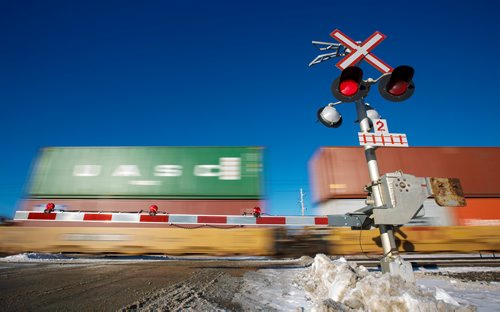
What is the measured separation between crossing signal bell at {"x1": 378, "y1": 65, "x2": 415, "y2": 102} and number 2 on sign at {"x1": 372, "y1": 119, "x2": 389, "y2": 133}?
272 mm

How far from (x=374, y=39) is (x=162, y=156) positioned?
10.2 metres

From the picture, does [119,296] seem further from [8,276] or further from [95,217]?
[8,276]

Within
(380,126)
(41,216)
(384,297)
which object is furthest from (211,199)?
(384,297)

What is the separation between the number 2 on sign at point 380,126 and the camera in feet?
9.07

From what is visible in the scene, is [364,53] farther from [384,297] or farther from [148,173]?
[148,173]

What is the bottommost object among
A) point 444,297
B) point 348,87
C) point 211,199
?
point 444,297

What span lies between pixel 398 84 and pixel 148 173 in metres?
10.5

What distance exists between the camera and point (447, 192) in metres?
2.49

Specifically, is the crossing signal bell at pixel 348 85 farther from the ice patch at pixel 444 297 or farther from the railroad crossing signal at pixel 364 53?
the ice patch at pixel 444 297

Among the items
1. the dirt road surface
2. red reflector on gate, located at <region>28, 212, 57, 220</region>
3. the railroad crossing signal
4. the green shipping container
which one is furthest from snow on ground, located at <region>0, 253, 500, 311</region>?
the green shipping container

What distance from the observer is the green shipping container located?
10.4m

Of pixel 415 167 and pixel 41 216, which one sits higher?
pixel 415 167

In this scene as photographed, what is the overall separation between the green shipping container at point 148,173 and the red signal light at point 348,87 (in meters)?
8.08

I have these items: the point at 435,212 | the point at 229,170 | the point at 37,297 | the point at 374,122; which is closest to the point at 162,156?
the point at 229,170
